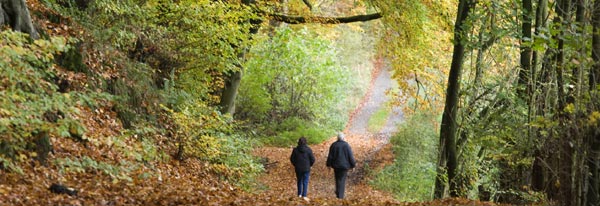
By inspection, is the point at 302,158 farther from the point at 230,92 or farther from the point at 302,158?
the point at 230,92

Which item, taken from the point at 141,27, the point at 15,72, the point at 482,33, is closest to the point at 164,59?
the point at 141,27

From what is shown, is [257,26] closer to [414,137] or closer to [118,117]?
[118,117]

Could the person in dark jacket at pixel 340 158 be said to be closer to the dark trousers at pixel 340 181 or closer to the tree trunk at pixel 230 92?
the dark trousers at pixel 340 181

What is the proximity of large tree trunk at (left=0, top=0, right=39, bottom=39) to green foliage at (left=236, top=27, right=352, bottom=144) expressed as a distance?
46.3 ft

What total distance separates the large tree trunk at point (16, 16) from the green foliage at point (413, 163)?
1148cm

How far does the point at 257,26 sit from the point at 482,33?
767 cm

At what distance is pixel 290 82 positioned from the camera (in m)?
28.4

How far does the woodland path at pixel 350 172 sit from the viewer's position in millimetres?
20109

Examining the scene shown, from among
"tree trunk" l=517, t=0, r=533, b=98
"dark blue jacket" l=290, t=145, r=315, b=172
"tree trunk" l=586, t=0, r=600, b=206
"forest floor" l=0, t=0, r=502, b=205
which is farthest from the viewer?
"dark blue jacket" l=290, t=145, r=315, b=172

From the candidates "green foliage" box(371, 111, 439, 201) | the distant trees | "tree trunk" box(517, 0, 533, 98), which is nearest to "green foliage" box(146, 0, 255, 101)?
the distant trees

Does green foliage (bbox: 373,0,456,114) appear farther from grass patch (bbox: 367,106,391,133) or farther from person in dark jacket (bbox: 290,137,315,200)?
grass patch (bbox: 367,106,391,133)

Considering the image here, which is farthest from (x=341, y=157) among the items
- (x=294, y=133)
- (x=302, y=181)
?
(x=294, y=133)

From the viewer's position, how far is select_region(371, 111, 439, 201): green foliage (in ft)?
67.7

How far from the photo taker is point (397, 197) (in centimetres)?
2025
